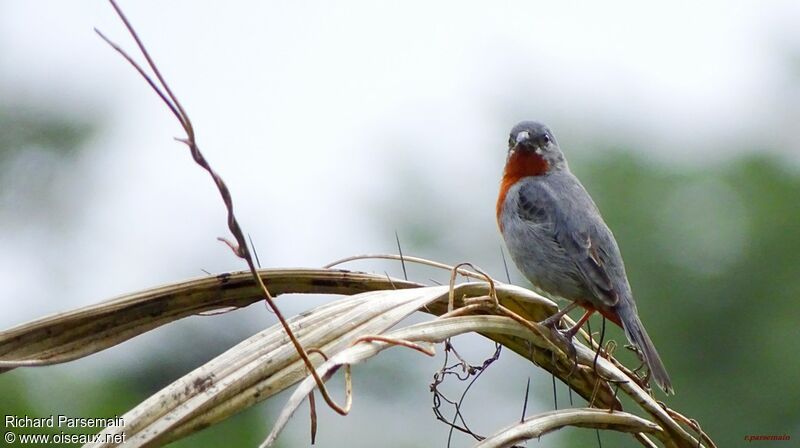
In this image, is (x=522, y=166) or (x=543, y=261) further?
(x=522, y=166)

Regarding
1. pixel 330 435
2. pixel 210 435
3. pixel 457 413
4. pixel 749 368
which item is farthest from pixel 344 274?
pixel 749 368

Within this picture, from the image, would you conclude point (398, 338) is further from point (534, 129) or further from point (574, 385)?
point (534, 129)

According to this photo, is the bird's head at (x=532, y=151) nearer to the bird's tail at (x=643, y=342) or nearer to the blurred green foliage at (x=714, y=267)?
the bird's tail at (x=643, y=342)

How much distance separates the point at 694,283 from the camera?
21266 millimetres

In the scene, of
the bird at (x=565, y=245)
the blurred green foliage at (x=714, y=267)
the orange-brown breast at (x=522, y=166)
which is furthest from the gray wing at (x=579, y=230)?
the blurred green foliage at (x=714, y=267)

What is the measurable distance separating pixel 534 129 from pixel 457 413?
361 centimetres

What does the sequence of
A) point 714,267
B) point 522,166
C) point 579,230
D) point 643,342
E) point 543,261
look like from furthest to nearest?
point 714,267 → point 522,166 → point 579,230 → point 543,261 → point 643,342

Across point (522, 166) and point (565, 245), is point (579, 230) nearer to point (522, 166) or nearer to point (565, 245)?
point (565, 245)

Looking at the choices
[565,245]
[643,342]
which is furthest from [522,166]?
[643,342]

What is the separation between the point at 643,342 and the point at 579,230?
0.87 meters

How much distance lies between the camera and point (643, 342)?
187 inches

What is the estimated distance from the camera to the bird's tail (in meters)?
4.44

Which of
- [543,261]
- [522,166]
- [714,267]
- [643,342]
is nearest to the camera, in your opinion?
[643,342]

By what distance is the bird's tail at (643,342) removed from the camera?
14.6 ft
